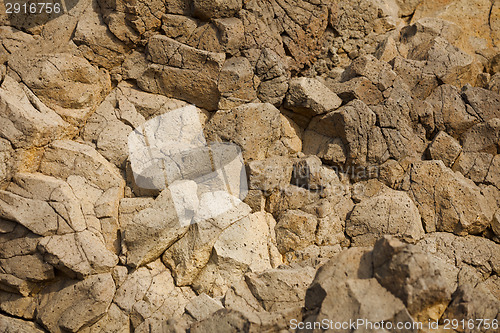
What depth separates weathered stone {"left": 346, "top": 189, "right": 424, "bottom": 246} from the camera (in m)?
7.46

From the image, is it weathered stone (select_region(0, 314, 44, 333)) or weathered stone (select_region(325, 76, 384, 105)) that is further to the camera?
weathered stone (select_region(325, 76, 384, 105))

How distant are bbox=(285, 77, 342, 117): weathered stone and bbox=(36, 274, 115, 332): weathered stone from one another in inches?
152

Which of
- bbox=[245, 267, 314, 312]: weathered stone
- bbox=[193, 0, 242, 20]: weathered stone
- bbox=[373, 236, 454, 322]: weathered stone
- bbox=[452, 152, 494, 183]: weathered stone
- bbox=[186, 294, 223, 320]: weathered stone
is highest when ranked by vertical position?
bbox=[193, 0, 242, 20]: weathered stone

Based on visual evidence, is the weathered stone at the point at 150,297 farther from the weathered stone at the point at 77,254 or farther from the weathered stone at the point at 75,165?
the weathered stone at the point at 75,165

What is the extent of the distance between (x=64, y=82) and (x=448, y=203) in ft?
19.6

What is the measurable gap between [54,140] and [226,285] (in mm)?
3207

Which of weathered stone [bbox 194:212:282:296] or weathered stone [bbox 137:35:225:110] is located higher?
weathered stone [bbox 137:35:225:110]

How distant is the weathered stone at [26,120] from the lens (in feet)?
23.0

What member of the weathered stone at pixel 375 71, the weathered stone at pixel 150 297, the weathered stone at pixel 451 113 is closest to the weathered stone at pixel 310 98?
the weathered stone at pixel 375 71

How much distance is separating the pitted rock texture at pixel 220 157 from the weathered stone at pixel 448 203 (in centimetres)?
2

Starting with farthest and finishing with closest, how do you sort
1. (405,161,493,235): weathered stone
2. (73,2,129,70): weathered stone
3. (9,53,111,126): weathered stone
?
(73,2,129,70): weathered stone
(405,161,493,235): weathered stone
(9,53,111,126): weathered stone

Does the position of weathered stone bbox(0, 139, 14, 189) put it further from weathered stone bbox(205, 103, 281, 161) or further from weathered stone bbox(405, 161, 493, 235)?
weathered stone bbox(405, 161, 493, 235)

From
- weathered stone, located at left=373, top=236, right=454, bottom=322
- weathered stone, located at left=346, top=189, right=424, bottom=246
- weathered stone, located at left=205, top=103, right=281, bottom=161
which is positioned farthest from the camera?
weathered stone, located at left=205, top=103, right=281, bottom=161

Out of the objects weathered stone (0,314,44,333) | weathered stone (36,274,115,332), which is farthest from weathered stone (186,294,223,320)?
weathered stone (0,314,44,333)
